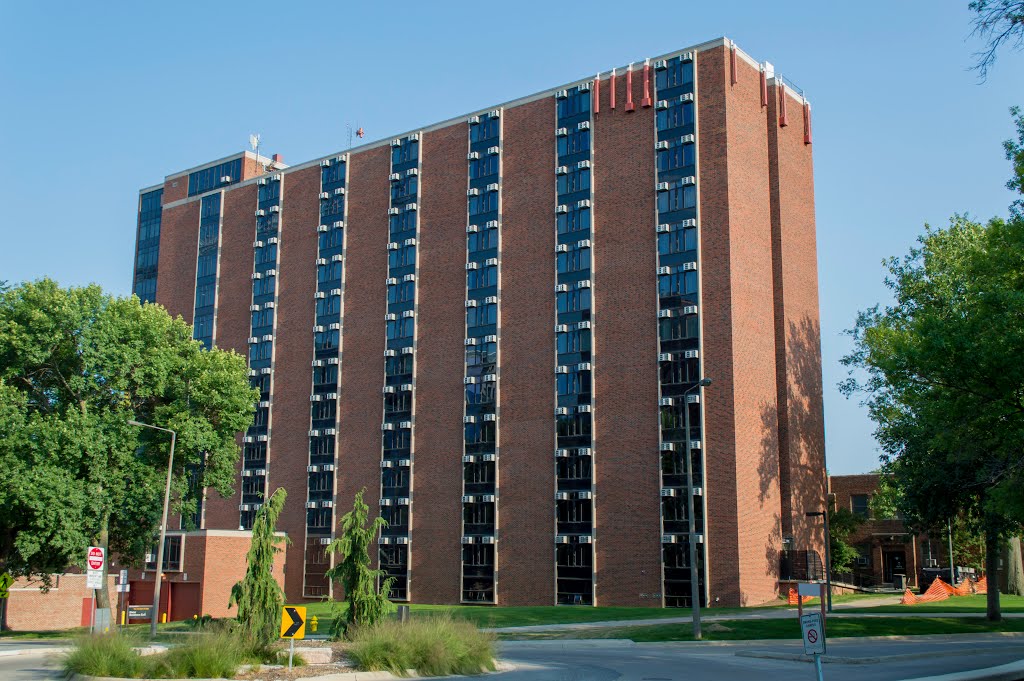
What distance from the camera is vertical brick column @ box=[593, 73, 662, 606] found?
57.2m

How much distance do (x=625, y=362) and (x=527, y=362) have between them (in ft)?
22.9

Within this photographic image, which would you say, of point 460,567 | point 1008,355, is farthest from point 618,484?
point 1008,355

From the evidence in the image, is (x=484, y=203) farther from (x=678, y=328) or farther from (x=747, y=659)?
(x=747, y=659)

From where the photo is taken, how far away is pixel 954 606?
52.5m

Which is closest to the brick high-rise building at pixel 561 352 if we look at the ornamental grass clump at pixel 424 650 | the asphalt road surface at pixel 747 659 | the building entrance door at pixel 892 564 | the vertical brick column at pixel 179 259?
the vertical brick column at pixel 179 259

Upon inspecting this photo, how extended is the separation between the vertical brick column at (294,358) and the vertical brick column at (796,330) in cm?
3337

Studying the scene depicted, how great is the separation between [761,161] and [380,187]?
2708 cm

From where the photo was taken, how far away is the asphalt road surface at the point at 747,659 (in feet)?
82.3

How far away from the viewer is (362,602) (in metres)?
29.4

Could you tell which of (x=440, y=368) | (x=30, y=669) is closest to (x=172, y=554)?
(x=440, y=368)

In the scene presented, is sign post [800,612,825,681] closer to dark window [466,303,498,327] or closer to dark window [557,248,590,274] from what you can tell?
dark window [557,248,590,274]

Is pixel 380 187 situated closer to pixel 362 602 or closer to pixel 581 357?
pixel 581 357

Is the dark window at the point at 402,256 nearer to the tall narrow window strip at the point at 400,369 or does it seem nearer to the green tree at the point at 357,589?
the tall narrow window strip at the point at 400,369

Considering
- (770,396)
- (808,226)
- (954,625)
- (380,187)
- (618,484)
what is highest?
(380,187)
